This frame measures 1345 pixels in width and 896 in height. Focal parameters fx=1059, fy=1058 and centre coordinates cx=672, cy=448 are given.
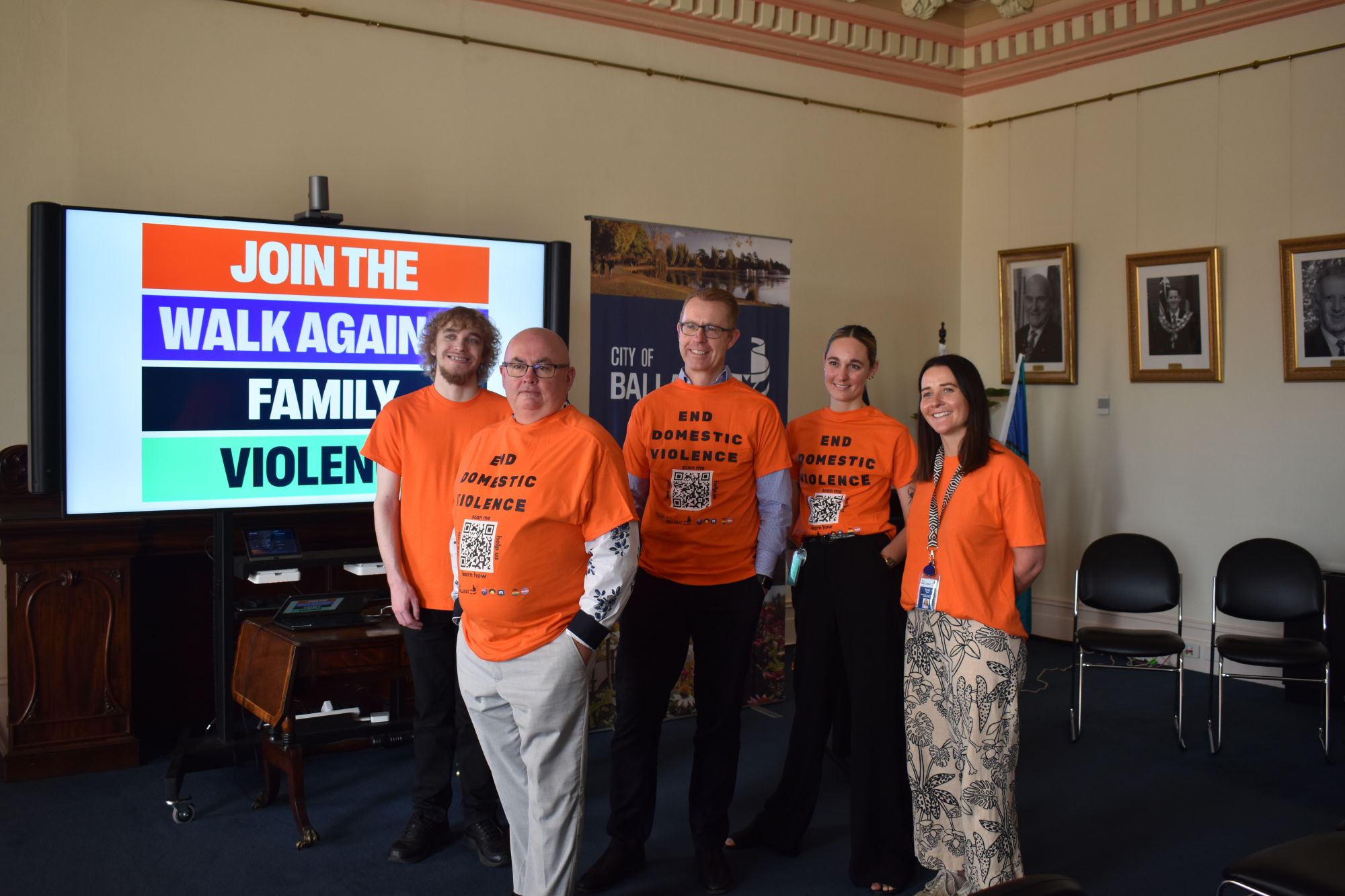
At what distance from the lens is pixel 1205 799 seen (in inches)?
160

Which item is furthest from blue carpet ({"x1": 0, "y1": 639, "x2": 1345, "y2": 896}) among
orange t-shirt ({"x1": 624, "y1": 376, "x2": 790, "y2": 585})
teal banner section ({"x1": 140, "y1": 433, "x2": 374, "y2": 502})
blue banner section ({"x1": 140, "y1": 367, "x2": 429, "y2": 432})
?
blue banner section ({"x1": 140, "y1": 367, "x2": 429, "y2": 432})

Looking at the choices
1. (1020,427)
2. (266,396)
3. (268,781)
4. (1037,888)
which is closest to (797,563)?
(1037,888)

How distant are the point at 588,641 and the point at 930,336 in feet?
16.9

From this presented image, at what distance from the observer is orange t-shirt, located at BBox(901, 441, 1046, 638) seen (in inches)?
110

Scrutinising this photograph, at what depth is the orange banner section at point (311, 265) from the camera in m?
4.01

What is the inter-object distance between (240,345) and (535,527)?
85.4 inches

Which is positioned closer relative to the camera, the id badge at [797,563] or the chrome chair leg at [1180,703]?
the id badge at [797,563]

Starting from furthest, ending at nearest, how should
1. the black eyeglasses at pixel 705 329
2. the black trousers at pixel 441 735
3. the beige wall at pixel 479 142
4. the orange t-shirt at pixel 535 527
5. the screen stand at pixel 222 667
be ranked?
the beige wall at pixel 479 142
the screen stand at pixel 222 667
the black trousers at pixel 441 735
the black eyeglasses at pixel 705 329
the orange t-shirt at pixel 535 527

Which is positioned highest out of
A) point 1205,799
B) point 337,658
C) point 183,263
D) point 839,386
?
point 183,263

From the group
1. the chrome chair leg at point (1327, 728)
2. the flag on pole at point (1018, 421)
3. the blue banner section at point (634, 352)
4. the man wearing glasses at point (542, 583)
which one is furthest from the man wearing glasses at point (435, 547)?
the flag on pole at point (1018, 421)

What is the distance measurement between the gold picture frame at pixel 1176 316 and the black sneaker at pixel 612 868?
4.54 metres

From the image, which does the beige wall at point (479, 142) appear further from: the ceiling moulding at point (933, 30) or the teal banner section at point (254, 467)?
the teal banner section at point (254, 467)

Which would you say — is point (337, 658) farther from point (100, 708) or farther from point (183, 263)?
point (183, 263)

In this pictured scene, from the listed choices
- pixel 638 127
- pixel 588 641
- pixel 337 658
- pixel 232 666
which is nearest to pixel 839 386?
pixel 588 641
